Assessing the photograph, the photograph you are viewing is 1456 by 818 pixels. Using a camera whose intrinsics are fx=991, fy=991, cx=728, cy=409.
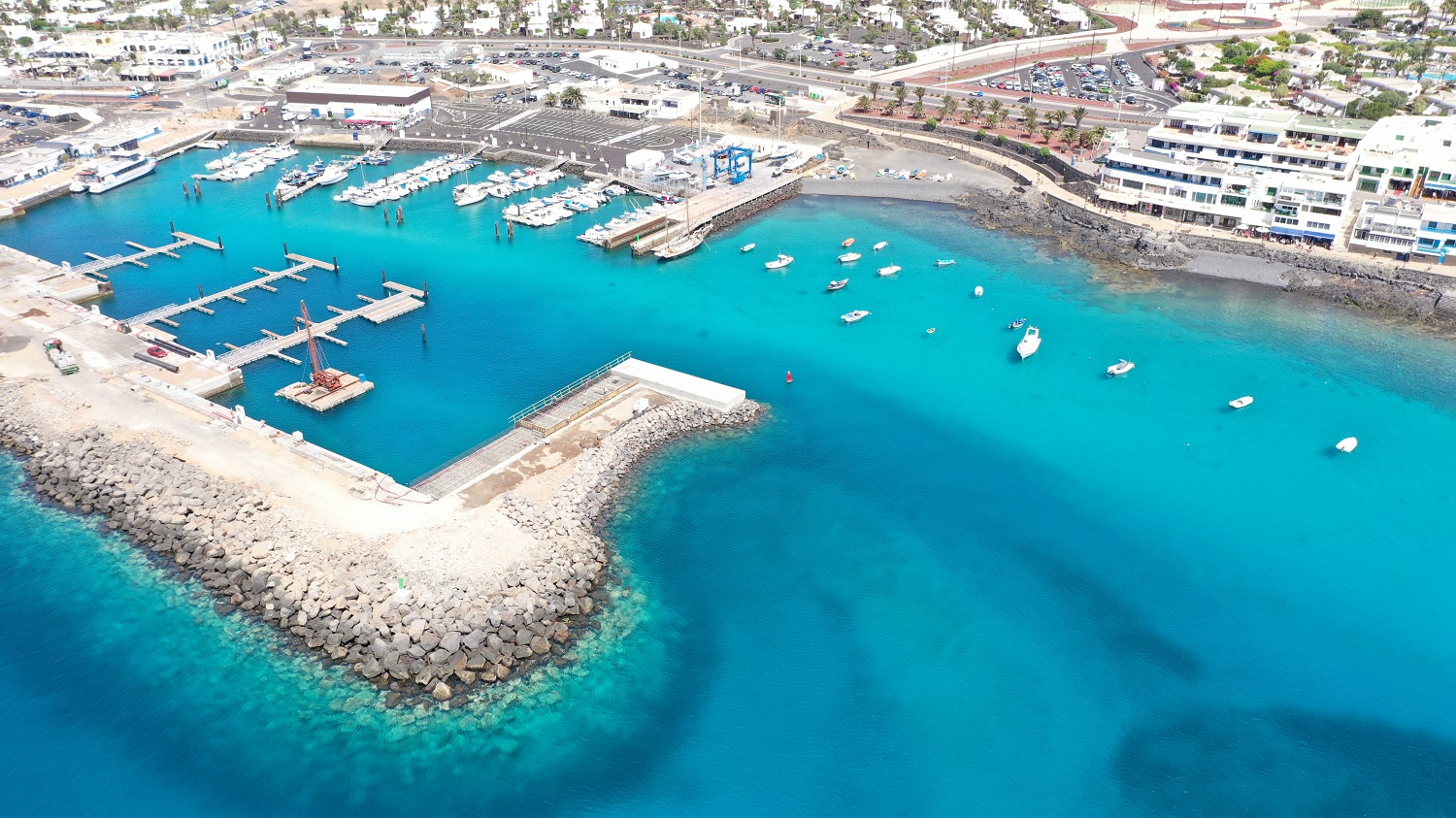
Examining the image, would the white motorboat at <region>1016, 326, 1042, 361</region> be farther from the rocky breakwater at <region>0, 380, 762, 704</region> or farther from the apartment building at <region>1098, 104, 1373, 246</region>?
the apartment building at <region>1098, 104, 1373, 246</region>

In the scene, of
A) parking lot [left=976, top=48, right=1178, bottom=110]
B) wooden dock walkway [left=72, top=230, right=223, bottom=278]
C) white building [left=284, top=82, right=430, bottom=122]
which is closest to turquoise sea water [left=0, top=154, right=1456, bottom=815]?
wooden dock walkway [left=72, top=230, right=223, bottom=278]

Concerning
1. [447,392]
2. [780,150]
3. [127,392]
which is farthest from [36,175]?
[780,150]

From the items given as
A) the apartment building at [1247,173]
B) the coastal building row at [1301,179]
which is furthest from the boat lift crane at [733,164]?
the apartment building at [1247,173]

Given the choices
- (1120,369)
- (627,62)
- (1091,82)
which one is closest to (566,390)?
(1120,369)

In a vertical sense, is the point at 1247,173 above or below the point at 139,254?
above

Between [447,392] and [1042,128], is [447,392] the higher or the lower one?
the lower one

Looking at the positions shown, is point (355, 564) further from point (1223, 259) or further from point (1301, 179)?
point (1301, 179)

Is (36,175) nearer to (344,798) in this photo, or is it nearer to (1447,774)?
(344,798)

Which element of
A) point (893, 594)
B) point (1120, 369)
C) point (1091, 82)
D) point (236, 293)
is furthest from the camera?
point (1091, 82)
